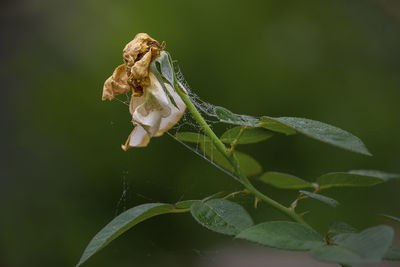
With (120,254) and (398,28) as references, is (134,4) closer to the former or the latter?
(120,254)

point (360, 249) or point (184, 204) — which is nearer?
point (360, 249)

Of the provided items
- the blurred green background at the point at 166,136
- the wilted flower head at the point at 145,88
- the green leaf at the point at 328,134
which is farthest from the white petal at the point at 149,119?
the blurred green background at the point at 166,136

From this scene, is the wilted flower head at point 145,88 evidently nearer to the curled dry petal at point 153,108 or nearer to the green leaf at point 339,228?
the curled dry petal at point 153,108

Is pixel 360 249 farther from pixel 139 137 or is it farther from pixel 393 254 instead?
pixel 139 137

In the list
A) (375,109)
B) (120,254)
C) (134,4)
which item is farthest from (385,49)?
(120,254)

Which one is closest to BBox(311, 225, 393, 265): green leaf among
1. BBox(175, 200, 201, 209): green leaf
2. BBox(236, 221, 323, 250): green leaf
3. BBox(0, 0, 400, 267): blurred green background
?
BBox(236, 221, 323, 250): green leaf

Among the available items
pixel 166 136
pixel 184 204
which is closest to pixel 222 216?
pixel 184 204
